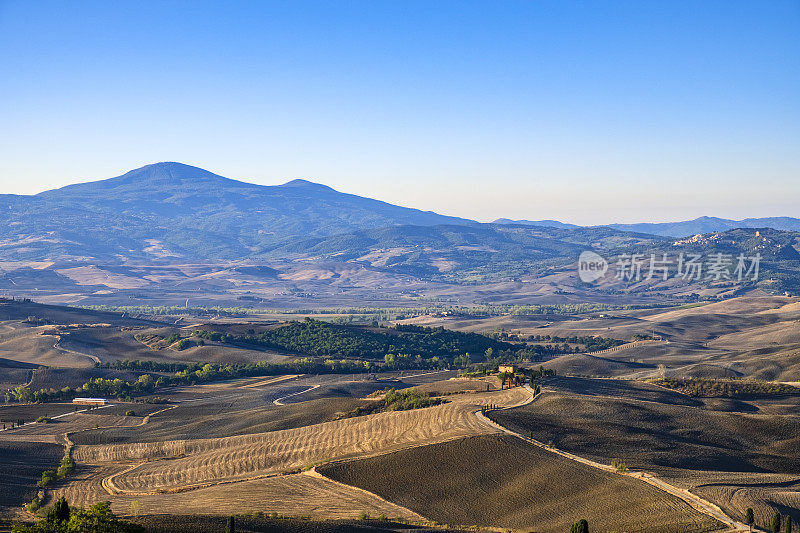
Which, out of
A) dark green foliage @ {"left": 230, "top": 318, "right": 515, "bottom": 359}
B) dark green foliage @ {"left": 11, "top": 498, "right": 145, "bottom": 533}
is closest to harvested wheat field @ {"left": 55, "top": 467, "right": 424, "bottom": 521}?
dark green foliage @ {"left": 11, "top": 498, "right": 145, "bottom": 533}

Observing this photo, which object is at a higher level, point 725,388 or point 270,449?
point 725,388

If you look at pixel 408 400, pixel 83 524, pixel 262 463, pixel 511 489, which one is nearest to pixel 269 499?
pixel 262 463

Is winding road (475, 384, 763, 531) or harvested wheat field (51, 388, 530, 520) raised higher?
winding road (475, 384, 763, 531)

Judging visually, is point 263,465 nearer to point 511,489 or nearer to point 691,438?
point 511,489

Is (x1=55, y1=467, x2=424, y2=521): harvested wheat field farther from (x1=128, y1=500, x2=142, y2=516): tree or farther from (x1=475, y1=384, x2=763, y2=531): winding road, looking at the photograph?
(x1=475, y1=384, x2=763, y2=531): winding road

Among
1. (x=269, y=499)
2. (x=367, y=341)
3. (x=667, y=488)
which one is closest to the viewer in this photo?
(x=667, y=488)

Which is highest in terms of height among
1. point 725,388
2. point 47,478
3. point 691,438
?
point 691,438

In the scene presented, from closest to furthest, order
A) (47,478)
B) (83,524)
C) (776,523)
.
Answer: (83,524) → (776,523) → (47,478)
